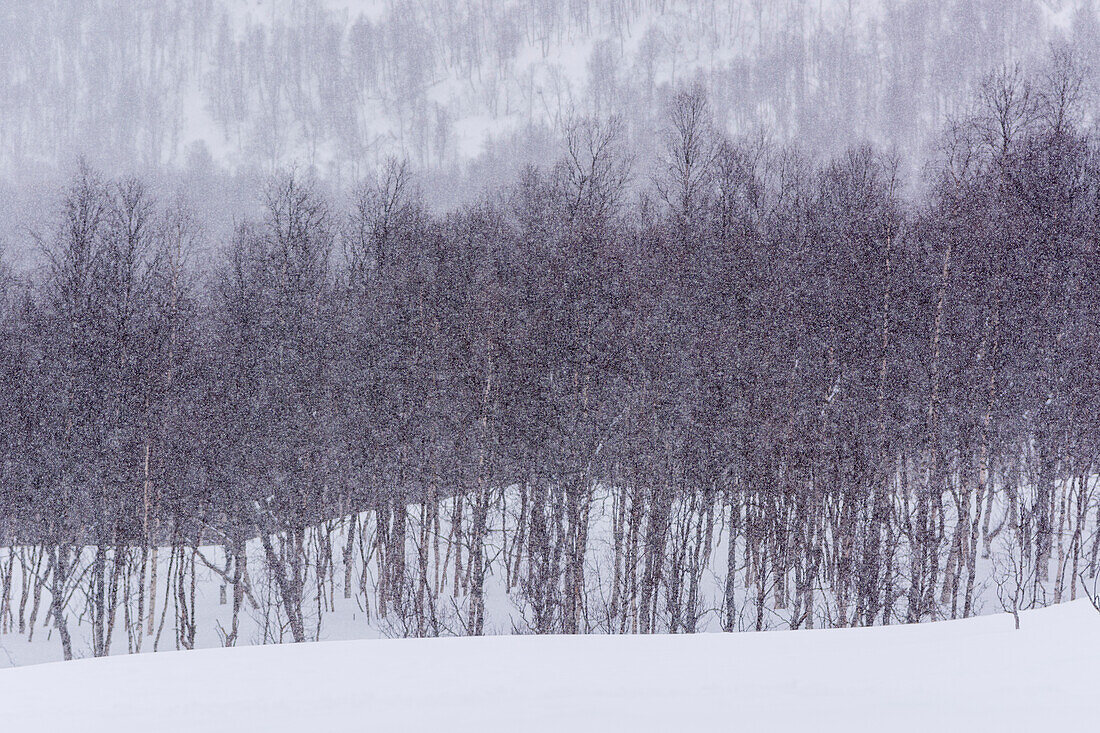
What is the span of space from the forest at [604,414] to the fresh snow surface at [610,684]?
13363mm

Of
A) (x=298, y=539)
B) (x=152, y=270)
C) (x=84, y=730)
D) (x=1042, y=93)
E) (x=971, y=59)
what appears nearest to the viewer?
(x=84, y=730)

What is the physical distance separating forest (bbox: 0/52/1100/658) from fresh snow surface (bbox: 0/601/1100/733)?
13.4 meters

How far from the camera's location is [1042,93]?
1067 inches

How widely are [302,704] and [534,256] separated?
2364cm

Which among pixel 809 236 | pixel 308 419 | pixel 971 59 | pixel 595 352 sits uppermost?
pixel 971 59

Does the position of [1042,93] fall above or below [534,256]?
above

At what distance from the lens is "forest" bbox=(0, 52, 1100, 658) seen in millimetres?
21188

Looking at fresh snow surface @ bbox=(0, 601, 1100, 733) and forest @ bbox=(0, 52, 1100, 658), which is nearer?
fresh snow surface @ bbox=(0, 601, 1100, 733)

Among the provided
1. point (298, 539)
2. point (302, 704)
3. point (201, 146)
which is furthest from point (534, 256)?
point (201, 146)

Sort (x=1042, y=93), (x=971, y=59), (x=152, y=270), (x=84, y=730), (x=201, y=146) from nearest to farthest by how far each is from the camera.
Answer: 1. (x=84, y=730)
2. (x=152, y=270)
3. (x=1042, y=93)
4. (x=971, y=59)
5. (x=201, y=146)

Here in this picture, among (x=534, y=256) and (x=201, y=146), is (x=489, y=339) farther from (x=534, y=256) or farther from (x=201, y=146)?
(x=201, y=146)

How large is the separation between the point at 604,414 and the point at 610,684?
59.0ft

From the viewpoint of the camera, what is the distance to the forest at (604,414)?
2119 cm

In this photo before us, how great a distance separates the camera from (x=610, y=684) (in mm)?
5812
